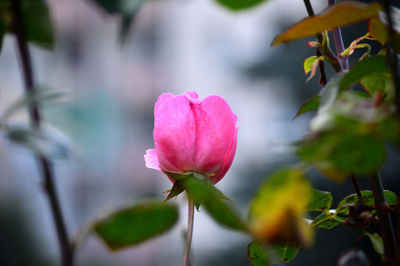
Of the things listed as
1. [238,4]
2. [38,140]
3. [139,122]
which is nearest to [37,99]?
[38,140]

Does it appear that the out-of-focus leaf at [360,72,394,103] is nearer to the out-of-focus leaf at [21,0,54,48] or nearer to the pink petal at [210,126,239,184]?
the pink petal at [210,126,239,184]

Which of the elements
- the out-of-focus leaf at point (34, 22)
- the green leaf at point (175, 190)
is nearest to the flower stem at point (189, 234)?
the green leaf at point (175, 190)

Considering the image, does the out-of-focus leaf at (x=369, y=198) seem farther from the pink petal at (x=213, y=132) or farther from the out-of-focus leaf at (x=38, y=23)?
the out-of-focus leaf at (x=38, y=23)

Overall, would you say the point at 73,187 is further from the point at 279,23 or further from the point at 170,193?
the point at 170,193

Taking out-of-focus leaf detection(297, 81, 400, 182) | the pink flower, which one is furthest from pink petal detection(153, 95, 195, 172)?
out-of-focus leaf detection(297, 81, 400, 182)

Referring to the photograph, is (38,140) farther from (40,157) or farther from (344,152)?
(344,152)

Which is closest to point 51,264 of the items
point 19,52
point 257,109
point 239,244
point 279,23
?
point 239,244
